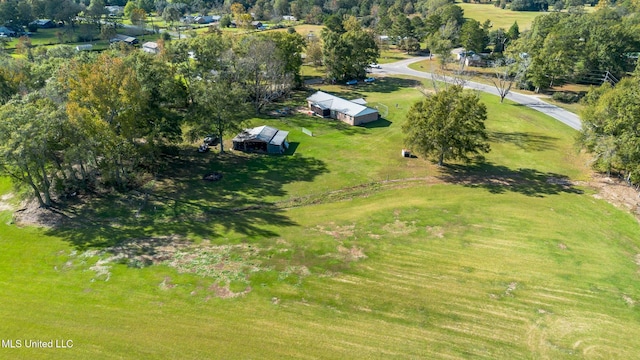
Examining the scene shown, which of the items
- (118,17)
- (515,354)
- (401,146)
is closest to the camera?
(515,354)

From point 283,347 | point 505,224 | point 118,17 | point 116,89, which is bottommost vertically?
point 283,347

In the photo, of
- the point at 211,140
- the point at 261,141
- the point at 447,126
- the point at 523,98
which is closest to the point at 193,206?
the point at 261,141

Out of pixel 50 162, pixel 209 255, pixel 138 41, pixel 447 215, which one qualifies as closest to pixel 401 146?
pixel 447 215

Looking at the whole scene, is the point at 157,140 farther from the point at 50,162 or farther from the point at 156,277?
the point at 156,277

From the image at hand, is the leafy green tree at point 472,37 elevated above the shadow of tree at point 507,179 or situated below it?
above

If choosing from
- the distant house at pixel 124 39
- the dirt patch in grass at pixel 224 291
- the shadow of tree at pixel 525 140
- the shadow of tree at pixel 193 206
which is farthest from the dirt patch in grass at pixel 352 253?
the distant house at pixel 124 39

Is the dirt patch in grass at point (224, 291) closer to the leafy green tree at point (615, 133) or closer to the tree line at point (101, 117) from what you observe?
the tree line at point (101, 117)
